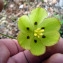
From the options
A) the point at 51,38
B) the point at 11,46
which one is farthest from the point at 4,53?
the point at 51,38

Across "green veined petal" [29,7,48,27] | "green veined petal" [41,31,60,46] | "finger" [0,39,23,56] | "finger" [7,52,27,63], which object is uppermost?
"green veined petal" [29,7,48,27]

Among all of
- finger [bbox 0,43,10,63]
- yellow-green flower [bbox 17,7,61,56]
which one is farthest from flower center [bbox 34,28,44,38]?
finger [bbox 0,43,10,63]

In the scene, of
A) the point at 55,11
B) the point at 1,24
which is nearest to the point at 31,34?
the point at 1,24

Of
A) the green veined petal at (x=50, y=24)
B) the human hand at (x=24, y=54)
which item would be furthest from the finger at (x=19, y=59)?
the green veined petal at (x=50, y=24)

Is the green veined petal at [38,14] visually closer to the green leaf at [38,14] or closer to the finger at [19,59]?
the green leaf at [38,14]

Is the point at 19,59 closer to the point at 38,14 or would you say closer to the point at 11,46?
the point at 11,46

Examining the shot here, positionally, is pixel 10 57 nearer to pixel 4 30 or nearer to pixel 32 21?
pixel 32 21

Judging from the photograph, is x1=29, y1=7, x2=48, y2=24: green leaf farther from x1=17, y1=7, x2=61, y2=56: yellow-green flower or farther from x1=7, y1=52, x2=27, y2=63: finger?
x1=7, y1=52, x2=27, y2=63: finger
